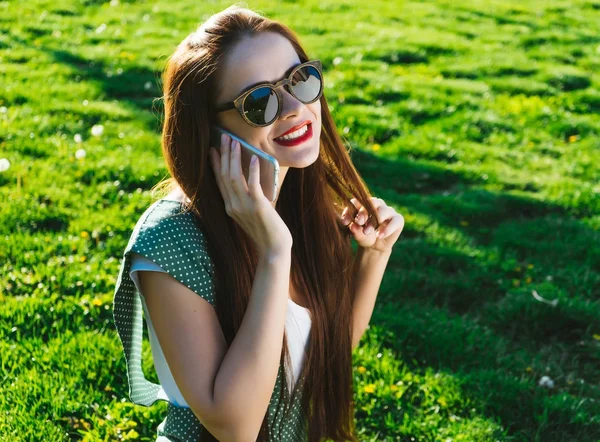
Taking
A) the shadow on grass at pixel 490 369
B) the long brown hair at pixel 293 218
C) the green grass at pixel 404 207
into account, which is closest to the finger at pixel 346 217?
the long brown hair at pixel 293 218

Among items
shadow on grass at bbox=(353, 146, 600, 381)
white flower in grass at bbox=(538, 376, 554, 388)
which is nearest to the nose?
white flower in grass at bbox=(538, 376, 554, 388)

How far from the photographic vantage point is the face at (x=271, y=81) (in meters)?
2.10

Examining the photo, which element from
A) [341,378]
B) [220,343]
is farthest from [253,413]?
[341,378]

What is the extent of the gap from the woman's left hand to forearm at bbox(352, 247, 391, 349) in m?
0.06

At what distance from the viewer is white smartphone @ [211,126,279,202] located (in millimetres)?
2117

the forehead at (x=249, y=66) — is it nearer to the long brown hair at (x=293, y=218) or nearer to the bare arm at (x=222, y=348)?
the long brown hair at (x=293, y=218)

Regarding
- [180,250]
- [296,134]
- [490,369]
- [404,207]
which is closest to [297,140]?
[296,134]

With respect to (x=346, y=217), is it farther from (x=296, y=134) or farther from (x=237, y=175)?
(x=237, y=175)

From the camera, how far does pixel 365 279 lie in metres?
2.62

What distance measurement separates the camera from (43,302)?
3.72 m

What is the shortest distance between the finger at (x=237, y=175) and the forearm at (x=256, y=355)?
0.19m

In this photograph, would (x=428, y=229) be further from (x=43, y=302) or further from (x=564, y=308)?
(x=43, y=302)

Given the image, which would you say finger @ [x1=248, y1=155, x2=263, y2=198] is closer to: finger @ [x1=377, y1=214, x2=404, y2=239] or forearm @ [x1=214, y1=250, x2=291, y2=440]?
forearm @ [x1=214, y1=250, x2=291, y2=440]

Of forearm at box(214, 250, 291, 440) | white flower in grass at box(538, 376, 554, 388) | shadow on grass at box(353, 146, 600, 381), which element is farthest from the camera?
shadow on grass at box(353, 146, 600, 381)
